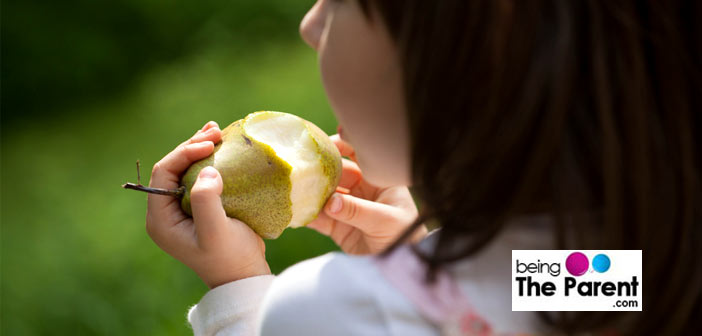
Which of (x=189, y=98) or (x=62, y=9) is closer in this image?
(x=189, y=98)

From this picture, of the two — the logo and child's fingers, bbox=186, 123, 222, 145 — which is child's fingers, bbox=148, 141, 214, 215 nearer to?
child's fingers, bbox=186, 123, 222, 145

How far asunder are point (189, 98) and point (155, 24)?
0.55 m

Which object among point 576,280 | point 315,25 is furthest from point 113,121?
point 576,280

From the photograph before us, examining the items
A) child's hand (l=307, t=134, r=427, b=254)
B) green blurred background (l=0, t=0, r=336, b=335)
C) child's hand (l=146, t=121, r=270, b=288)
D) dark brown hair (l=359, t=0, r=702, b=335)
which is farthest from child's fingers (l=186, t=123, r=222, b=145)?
green blurred background (l=0, t=0, r=336, b=335)

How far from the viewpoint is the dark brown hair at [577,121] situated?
491mm

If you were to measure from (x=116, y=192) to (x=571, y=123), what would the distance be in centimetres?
147

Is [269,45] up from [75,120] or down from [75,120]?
up

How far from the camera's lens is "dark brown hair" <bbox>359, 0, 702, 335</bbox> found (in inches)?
19.3

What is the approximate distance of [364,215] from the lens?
34.8 inches

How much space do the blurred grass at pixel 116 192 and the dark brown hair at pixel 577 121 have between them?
43.6 inches

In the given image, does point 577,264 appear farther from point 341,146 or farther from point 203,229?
point 341,146

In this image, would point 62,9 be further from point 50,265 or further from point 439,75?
point 439,75

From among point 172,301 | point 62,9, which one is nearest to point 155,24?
point 62,9

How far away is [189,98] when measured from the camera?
1953mm
